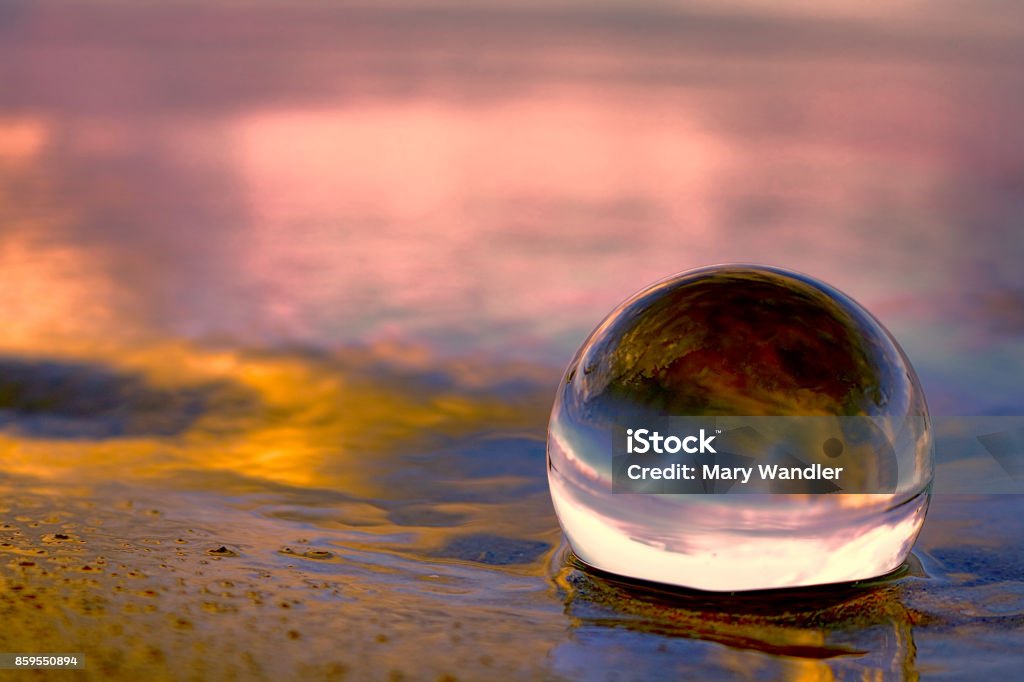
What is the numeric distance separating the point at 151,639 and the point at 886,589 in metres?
2.28

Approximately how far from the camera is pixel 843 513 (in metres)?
3.80

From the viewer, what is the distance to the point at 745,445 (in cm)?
377

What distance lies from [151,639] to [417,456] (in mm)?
2704

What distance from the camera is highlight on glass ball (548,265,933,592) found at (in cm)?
376

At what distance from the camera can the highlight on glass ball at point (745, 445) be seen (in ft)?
12.3

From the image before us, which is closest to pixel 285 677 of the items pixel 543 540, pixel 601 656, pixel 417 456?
pixel 601 656

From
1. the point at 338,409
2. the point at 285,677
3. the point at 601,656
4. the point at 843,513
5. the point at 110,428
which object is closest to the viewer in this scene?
the point at 285,677

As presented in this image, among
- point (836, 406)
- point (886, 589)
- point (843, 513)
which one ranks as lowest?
point (886, 589)

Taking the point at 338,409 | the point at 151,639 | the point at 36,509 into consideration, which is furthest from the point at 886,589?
the point at 338,409

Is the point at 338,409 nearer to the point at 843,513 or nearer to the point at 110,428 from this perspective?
the point at 110,428

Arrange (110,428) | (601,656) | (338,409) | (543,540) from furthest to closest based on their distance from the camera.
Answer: (338,409), (110,428), (543,540), (601,656)

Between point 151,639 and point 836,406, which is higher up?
point 836,406

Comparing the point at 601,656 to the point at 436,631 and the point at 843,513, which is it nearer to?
the point at 436,631

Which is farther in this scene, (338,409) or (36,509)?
(338,409)
